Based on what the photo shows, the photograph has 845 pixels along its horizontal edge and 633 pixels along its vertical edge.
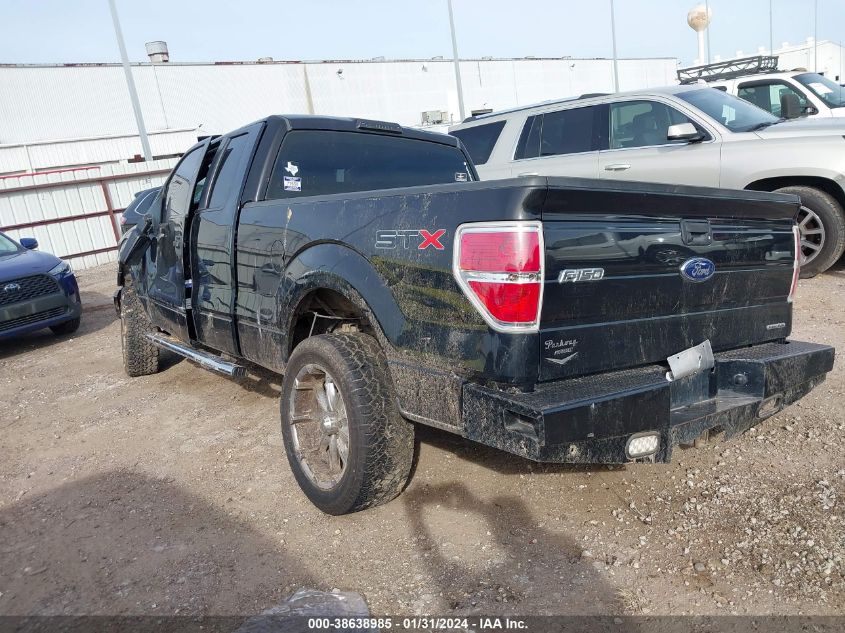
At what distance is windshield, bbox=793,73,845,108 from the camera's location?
8617 mm

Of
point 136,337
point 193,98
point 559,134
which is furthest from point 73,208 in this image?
point 193,98

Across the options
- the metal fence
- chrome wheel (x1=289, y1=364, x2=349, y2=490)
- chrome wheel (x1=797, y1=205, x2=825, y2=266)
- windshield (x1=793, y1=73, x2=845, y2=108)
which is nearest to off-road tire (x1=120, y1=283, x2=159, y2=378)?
chrome wheel (x1=289, y1=364, x2=349, y2=490)

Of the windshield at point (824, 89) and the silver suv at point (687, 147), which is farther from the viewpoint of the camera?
the windshield at point (824, 89)

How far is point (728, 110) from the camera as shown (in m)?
6.74

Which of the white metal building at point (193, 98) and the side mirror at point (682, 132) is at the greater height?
the white metal building at point (193, 98)

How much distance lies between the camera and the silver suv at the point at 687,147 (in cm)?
609

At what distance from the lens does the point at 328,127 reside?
4047 mm

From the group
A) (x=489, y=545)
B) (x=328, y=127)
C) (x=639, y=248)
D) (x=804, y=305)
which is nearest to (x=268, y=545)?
(x=489, y=545)

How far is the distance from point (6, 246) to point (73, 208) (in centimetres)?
→ 699

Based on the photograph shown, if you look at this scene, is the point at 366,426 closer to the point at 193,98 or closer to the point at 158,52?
the point at 193,98

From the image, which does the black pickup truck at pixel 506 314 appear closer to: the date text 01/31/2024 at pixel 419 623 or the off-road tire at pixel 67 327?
the date text 01/31/2024 at pixel 419 623

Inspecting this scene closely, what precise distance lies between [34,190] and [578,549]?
15295 mm

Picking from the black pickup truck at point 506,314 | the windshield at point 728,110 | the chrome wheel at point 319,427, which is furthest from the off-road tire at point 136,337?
the windshield at point 728,110

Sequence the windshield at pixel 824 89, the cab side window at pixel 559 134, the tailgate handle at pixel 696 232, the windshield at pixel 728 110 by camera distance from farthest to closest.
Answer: the windshield at pixel 824 89
the cab side window at pixel 559 134
the windshield at pixel 728 110
the tailgate handle at pixel 696 232
